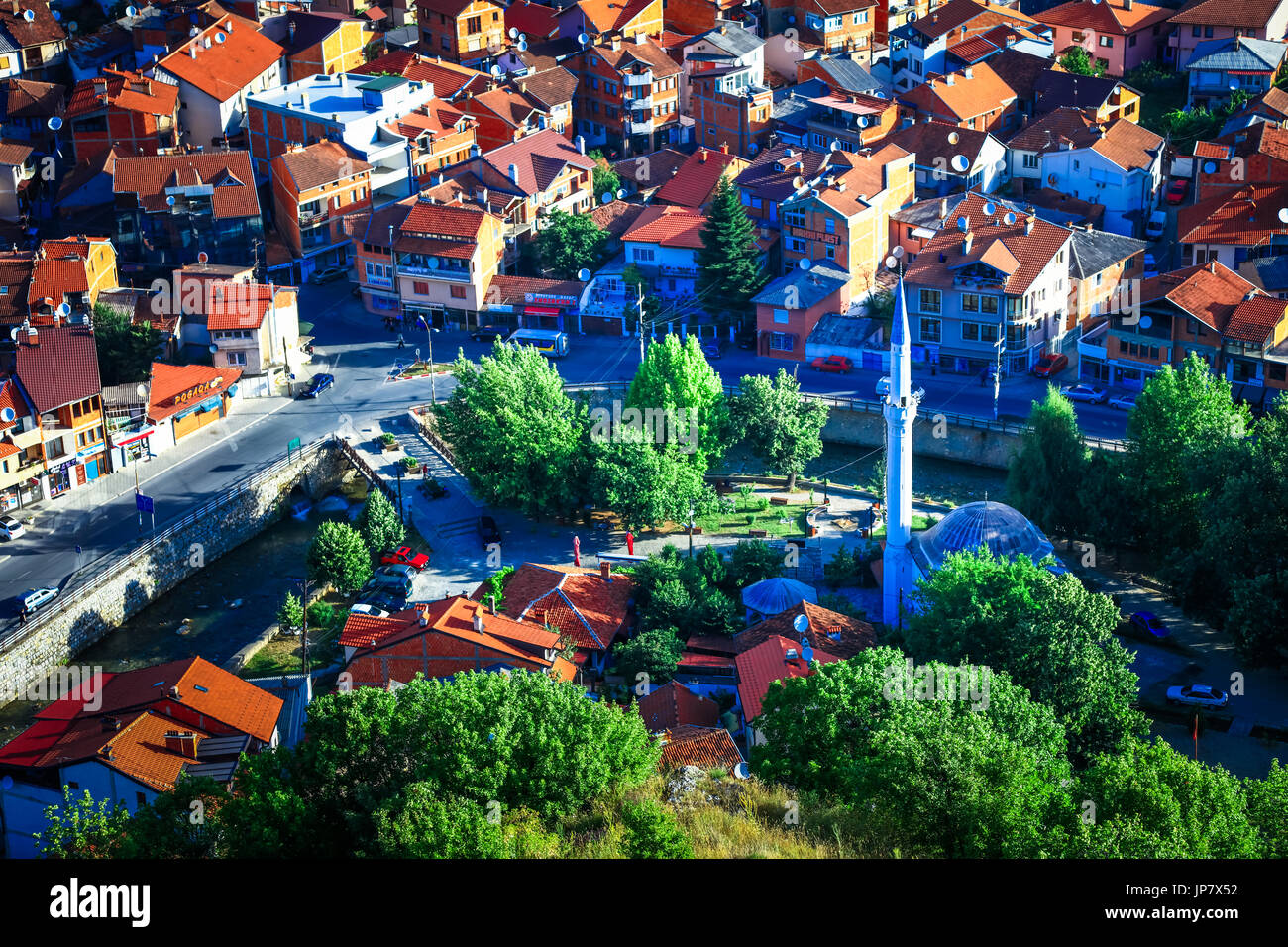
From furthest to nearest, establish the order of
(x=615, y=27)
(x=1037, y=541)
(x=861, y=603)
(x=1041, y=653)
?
1. (x=615, y=27)
2. (x=861, y=603)
3. (x=1037, y=541)
4. (x=1041, y=653)

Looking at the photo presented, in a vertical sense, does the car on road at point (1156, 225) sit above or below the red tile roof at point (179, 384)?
above

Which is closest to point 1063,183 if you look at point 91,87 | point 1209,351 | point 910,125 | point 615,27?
point 910,125

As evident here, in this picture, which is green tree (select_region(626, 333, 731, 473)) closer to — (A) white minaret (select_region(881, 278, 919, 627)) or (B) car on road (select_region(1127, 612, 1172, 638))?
(A) white minaret (select_region(881, 278, 919, 627))

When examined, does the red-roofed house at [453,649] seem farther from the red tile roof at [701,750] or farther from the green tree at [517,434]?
the green tree at [517,434]

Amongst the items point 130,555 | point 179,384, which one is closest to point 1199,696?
point 130,555

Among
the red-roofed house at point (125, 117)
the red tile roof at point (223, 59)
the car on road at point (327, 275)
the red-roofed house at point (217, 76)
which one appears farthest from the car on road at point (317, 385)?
the red tile roof at point (223, 59)
